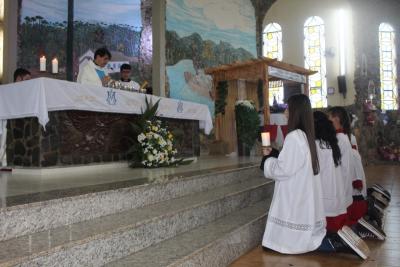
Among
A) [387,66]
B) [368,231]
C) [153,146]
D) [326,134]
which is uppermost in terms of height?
[387,66]

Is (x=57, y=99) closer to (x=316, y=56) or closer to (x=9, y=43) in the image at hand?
(x=9, y=43)

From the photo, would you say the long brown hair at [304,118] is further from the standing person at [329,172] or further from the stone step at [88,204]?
the stone step at [88,204]

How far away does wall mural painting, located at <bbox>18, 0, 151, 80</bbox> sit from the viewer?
9352 millimetres

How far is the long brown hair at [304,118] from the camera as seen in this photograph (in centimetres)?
342

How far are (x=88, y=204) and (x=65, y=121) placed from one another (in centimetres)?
236

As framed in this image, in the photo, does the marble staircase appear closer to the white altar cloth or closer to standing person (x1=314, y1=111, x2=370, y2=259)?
standing person (x1=314, y1=111, x2=370, y2=259)

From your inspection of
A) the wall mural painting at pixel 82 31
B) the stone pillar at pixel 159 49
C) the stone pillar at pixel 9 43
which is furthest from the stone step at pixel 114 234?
the wall mural painting at pixel 82 31

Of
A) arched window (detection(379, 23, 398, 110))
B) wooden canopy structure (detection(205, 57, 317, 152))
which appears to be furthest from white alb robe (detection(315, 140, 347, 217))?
arched window (detection(379, 23, 398, 110))

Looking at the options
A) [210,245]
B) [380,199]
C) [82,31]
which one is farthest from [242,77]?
[210,245]

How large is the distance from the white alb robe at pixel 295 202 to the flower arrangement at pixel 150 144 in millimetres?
2171

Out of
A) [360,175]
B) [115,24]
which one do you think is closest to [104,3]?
[115,24]

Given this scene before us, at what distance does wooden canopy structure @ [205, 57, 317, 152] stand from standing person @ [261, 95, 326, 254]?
16.5 feet

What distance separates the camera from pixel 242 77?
895cm

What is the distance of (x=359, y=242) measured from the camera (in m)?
3.35
